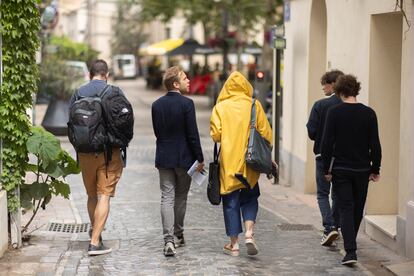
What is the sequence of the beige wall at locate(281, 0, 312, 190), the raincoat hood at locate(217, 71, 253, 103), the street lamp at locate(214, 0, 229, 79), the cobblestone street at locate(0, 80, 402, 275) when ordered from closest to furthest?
the cobblestone street at locate(0, 80, 402, 275)
the raincoat hood at locate(217, 71, 253, 103)
the beige wall at locate(281, 0, 312, 190)
the street lamp at locate(214, 0, 229, 79)

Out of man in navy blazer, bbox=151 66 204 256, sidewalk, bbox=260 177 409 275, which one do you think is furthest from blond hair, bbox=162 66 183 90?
sidewalk, bbox=260 177 409 275

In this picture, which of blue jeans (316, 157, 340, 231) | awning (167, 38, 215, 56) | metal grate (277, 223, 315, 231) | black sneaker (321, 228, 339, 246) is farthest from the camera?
awning (167, 38, 215, 56)

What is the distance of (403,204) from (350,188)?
1.01 m

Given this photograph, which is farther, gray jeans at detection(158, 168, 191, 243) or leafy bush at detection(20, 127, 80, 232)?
leafy bush at detection(20, 127, 80, 232)

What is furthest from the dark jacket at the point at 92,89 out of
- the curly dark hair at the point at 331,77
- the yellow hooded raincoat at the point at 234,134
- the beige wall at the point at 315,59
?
the beige wall at the point at 315,59

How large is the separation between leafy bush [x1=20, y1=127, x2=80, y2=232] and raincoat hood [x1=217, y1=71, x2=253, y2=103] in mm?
1655

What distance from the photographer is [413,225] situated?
8.65 m

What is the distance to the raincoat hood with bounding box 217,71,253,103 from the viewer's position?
347 inches

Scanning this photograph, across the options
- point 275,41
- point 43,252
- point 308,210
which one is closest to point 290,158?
point 275,41

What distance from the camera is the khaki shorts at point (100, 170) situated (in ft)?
28.7

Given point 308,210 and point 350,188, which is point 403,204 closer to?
point 350,188

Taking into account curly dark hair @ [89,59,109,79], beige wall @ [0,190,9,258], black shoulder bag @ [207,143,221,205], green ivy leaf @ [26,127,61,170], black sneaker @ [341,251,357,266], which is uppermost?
curly dark hair @ [89,59,109,79]

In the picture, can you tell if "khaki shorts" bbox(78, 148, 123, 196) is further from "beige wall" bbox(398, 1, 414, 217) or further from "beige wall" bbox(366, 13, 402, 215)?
"beige wall" bbox(366, 13, 402, 215)

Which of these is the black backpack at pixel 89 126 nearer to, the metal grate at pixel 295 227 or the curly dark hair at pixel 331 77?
the curly dark hair at pixel 331 77
